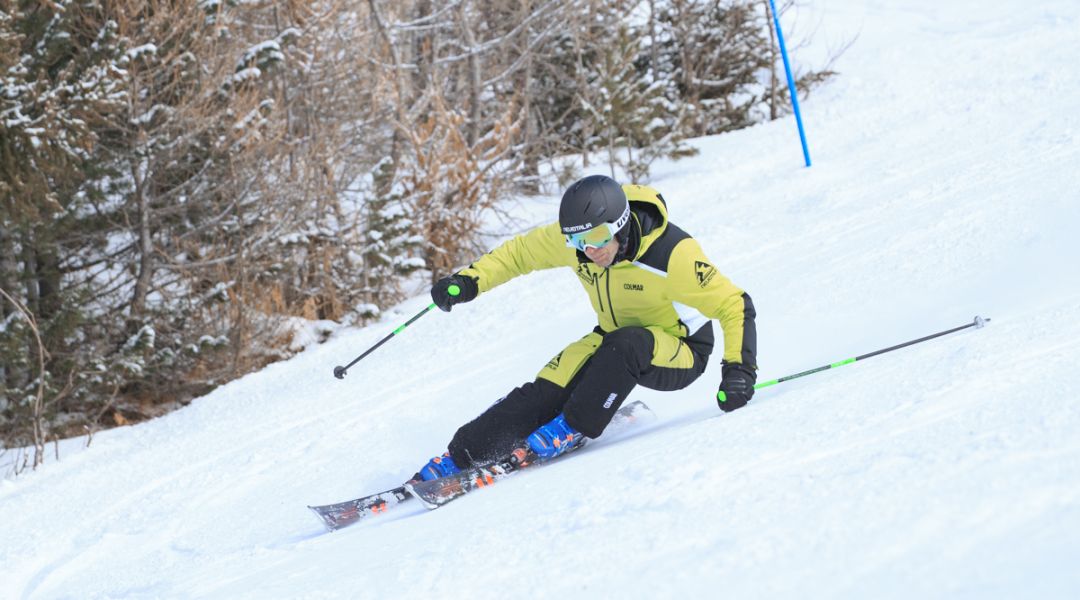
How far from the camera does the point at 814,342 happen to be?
195 inches

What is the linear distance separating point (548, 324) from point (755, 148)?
5460 mm

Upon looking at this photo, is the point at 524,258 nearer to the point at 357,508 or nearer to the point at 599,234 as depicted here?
the point at 599,234

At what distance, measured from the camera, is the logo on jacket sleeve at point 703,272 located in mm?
3842

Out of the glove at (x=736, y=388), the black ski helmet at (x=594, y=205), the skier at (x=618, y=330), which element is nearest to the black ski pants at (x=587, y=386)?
the skier at (x=618, y=330)

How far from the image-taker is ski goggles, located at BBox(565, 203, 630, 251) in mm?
3752

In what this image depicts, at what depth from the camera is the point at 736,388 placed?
3604mm

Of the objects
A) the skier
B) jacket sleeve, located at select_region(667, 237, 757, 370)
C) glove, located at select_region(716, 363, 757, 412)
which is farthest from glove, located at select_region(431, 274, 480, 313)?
glove, located at select_region(716, 363, 757, 412)

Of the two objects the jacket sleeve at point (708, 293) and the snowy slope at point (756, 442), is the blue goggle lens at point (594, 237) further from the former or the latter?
the snowy slope at point (756, 442)

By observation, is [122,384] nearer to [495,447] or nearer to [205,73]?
[205,73]

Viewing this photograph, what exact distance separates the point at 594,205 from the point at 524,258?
0.72m

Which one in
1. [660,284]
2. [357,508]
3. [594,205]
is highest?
[594,205]

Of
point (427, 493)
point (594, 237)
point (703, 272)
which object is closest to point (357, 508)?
point (427, 493)

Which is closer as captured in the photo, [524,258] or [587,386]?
[587,386]

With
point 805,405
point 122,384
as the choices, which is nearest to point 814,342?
point 805,405
